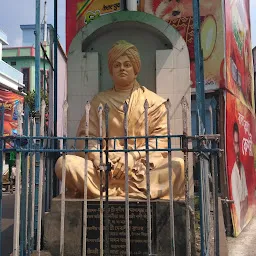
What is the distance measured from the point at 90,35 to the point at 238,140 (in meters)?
3.93

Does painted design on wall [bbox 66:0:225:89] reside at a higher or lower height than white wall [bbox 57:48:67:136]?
higher

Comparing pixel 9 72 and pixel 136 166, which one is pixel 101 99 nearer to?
pixel 136 166

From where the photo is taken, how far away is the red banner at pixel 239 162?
7.03 m

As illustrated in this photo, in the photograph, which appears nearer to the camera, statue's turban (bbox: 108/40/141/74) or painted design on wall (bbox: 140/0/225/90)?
statue's turban (bbox: 108/40/141/74)

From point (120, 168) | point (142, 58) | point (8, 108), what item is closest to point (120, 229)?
point (120, 168)

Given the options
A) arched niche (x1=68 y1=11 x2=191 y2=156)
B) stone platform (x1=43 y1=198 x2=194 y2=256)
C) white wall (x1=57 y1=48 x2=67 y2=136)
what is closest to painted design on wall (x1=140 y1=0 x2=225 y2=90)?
arched niche (x1=68 y1=11 x2=191 y2=156)

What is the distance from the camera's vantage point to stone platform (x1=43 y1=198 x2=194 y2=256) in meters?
3.85

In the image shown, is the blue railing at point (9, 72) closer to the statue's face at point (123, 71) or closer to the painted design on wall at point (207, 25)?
the painted design on wall at point (207, 25)

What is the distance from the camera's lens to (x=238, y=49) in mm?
8453

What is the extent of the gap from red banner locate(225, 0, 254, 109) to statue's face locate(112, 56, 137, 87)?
2.56 meters

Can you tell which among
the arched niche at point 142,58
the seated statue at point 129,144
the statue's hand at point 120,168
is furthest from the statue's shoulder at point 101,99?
the statue's hand at point 120,168

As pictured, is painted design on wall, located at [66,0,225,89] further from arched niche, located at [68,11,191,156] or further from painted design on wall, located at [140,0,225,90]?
arched niche, located at [68,11,191,156]

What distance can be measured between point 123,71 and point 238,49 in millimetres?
4103

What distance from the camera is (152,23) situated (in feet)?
20.1
